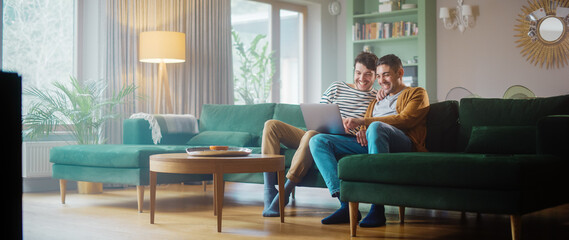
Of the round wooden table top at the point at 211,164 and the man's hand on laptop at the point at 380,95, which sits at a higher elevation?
the man's hand on laptop at the point at 380,95

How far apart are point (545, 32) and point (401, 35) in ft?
5.04

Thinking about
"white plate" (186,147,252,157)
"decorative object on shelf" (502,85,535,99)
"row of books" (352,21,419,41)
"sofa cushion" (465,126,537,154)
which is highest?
"row of books" (352,21,419,41)

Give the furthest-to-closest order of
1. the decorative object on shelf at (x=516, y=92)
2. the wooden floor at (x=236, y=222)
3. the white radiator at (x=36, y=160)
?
the decorative object on shelf at (x=516, y=92) → the white radiator at (x=36, y=160) → the wooden floor at (x=236, y=222)

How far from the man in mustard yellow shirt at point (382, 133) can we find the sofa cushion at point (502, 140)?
280mm

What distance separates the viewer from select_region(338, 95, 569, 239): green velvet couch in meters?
2.29

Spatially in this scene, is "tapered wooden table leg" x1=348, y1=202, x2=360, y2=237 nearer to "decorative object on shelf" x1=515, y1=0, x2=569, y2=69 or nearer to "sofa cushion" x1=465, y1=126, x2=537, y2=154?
"sofa cushion" x1=465, y1=126, x2=537, y2=154

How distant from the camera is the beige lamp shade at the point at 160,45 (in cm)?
521

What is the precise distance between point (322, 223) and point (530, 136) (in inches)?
45.5

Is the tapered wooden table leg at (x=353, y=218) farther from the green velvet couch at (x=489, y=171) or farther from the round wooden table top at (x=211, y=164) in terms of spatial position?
the round wooden table top at (x=211, y=164)

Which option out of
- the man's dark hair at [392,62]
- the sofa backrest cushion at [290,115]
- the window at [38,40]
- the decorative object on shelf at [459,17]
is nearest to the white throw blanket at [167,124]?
the sofa backrest cushion at [290,115]

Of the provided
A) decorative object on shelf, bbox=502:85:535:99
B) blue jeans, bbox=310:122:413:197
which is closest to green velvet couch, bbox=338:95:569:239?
blue jeans, bbox=310:122:413:197

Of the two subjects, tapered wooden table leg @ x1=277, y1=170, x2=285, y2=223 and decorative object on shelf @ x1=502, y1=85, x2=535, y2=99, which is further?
decorative object on shelf @ x1=502, y1=85, x2=535, y2=99

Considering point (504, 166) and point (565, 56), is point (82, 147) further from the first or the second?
point (565, 56)

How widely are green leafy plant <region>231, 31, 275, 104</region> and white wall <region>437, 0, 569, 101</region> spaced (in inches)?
75.9
